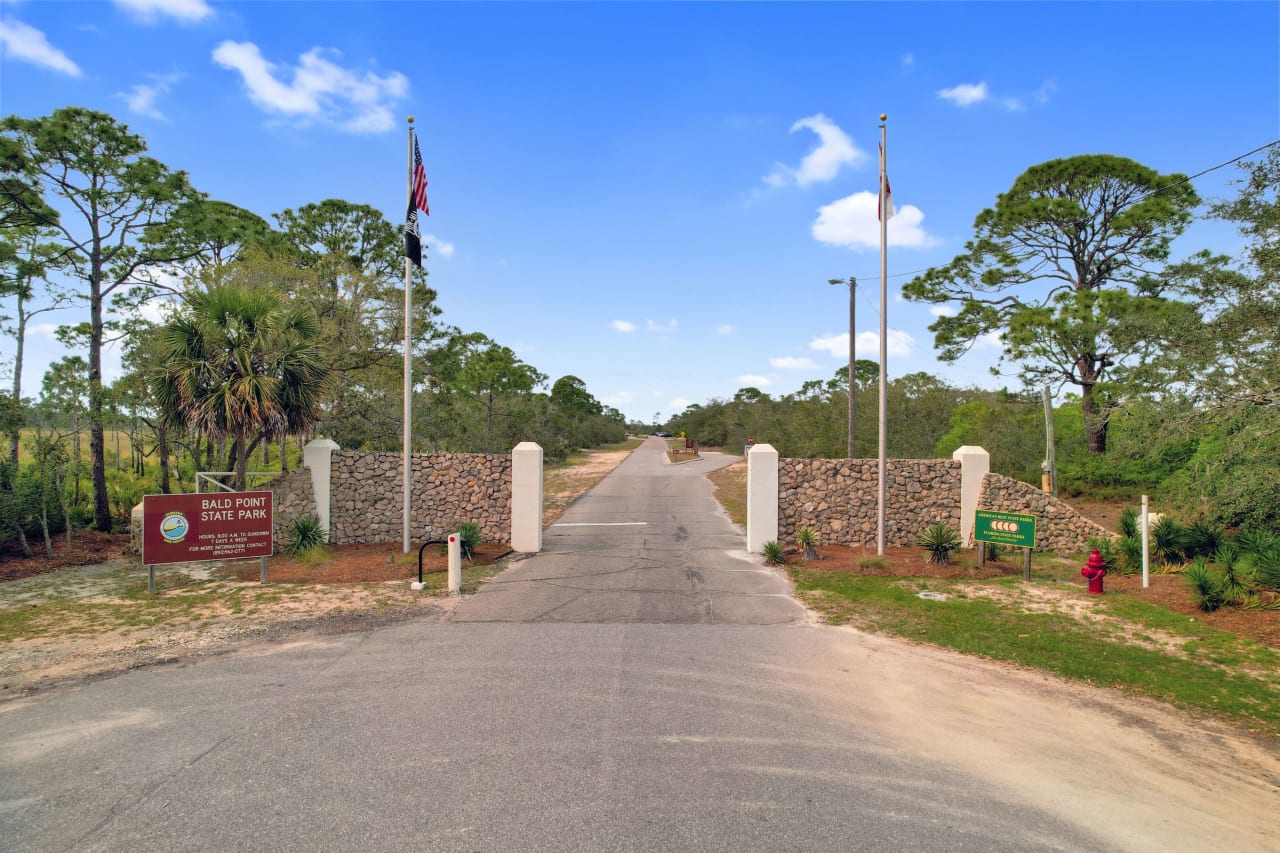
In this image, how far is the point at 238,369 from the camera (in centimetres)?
1230

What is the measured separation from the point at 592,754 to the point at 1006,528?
919 centimetres

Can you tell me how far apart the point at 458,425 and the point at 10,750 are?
25.9 metres

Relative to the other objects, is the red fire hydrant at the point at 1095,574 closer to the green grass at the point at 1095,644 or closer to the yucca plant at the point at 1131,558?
the green grass at the point at 1095,644

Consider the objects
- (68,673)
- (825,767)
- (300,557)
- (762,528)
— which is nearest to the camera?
(825,767)

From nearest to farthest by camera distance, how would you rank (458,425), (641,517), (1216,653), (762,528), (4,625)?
(1216,653), (4,625), (762,528), (641,517), (458,425)

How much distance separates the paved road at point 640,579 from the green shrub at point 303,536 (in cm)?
456

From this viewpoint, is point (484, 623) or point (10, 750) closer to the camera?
point (10, 750)

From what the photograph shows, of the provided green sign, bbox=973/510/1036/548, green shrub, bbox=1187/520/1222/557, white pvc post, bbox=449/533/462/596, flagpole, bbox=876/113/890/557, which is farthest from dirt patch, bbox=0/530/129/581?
green shrub, bbox=1187/520/1222/557

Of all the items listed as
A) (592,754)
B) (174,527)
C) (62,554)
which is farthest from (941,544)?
(62,554)

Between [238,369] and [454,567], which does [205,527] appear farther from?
[454,567]

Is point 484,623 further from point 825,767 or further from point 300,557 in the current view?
point 300,557

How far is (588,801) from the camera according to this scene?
4191 millimetres

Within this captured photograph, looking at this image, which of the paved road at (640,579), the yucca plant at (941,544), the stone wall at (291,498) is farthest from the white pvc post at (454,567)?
the yucca plant at (941,544)

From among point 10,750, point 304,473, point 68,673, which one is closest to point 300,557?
point 304,473
